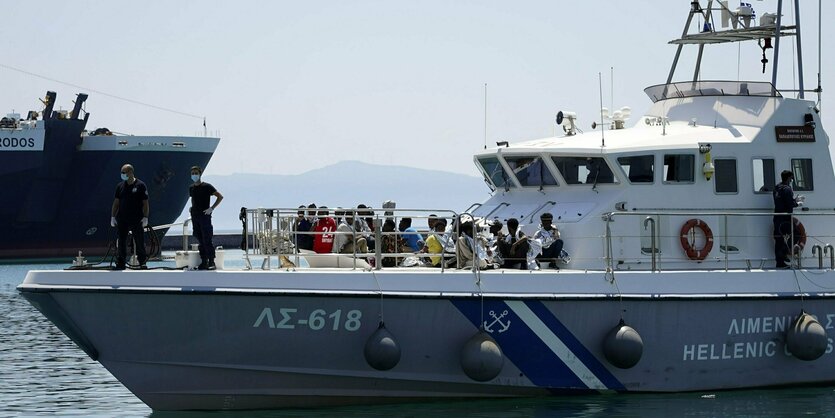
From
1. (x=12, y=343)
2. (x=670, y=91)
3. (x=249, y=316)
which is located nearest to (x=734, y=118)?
(x=670, y=91)

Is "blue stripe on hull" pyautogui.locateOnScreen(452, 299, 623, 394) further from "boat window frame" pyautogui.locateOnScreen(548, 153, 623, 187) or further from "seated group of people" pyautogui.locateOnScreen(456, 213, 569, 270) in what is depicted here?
"boat window frame" pyautogui.locateOnScreen(548, 153, 623, 187)

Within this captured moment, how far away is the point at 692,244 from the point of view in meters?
12.3

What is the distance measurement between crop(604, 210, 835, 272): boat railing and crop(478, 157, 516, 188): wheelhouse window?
1582mm

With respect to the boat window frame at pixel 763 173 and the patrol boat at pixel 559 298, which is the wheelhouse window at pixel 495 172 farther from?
the boat window frame at pixel 763 173

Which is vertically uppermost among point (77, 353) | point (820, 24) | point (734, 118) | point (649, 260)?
point (820, 24)

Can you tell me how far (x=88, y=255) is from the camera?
55719 mm

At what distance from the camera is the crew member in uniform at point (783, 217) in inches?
491

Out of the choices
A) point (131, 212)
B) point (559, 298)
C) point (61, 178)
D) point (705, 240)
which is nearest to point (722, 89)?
point (705, 240)

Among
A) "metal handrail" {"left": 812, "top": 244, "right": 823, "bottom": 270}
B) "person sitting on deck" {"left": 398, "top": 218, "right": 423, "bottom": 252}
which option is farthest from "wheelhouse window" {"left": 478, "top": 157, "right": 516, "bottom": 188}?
"metal handrail" {"left": 812, "top": 244, "right": 823, "bottom": 270}

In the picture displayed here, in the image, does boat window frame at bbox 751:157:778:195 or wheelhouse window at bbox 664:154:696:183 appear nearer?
wheelhouse window at bbox 664:154:696:183

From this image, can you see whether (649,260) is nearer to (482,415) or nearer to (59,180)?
(482,415)

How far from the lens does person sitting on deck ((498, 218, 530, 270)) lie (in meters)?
11.7

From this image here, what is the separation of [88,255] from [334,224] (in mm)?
44918

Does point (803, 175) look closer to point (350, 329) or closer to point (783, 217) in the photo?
point (783, 217)
